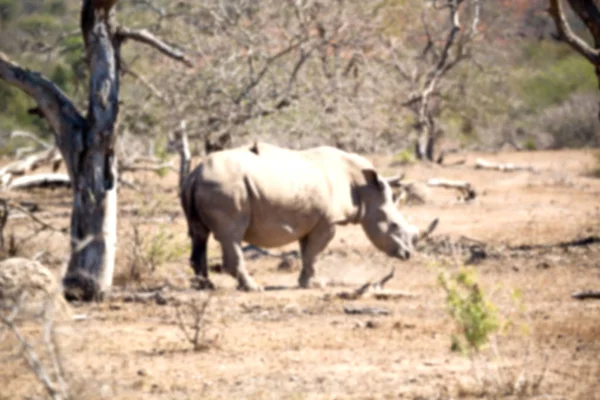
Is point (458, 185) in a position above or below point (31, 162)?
below

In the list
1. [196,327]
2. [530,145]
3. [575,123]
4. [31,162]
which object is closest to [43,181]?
[31,162]

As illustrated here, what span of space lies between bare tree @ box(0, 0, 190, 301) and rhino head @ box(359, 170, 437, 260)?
122 inches

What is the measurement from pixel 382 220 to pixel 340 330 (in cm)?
360

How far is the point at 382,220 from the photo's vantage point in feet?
41.6

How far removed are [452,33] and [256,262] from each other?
11105mm

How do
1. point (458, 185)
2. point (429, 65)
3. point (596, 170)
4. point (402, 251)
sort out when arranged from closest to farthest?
point (402, 251), point (458, 185), point (596, 170), point (429, 65)

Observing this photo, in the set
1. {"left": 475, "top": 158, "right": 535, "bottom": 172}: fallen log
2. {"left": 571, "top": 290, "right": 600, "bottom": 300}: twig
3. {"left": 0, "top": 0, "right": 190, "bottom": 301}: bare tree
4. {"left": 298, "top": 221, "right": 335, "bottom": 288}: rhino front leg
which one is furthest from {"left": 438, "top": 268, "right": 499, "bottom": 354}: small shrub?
{"left": 475, "top": 158, "right": 535, "bottom": 172}: fallen log

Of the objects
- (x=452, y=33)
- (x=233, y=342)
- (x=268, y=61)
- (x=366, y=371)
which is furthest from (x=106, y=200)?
(x=452, y=33)

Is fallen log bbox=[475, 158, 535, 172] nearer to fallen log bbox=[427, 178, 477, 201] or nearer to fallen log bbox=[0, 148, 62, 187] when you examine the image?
fallen log bbox=[427, 178, 477, 201]

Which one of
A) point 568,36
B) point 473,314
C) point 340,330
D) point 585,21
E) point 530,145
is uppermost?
point 585,21

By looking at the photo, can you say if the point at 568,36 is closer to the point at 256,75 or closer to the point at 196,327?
the point at 256,75

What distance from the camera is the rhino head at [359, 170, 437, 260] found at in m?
12.6

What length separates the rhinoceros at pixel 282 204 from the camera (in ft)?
36.7

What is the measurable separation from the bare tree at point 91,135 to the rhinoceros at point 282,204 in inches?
40.6
